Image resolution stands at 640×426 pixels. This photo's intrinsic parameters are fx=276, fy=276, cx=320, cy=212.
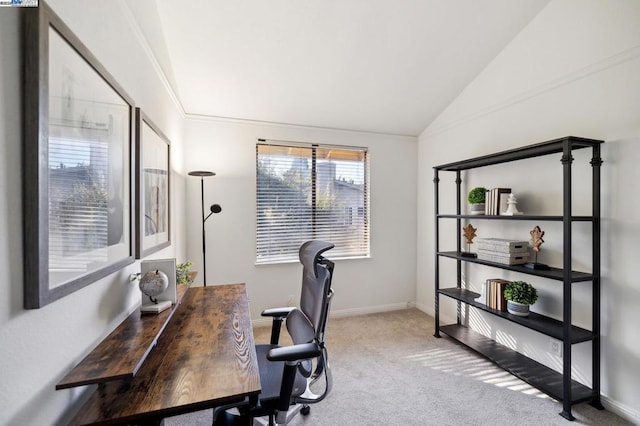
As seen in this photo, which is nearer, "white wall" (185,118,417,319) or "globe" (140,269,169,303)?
"globe" (140,269,169,303)

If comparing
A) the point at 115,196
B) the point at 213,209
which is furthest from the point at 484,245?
the point at 115,196

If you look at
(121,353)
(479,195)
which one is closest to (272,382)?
(121,353)

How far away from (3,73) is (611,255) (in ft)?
10.3

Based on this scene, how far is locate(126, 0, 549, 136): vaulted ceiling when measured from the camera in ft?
6.91

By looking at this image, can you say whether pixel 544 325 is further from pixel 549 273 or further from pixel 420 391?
pixel 420 391

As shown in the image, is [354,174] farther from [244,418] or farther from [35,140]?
[35,140]

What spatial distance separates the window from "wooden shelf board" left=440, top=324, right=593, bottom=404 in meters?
1.46

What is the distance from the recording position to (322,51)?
2469 millimetres

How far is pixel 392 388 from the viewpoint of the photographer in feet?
6.97

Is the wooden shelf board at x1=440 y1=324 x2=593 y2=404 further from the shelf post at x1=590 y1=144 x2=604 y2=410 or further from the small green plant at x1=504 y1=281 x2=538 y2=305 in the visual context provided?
the small green plant at x1=504 y1=281 x2=538 y2=305

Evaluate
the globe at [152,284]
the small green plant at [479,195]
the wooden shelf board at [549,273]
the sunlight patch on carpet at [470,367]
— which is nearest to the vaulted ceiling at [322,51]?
the small green plant at [479,195]

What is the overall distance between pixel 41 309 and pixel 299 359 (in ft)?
3.08

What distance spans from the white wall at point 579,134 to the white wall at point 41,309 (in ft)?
9.88

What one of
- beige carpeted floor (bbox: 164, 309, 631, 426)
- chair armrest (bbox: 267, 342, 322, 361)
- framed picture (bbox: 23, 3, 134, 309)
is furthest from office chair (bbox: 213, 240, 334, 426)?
framed picture (bbox: 23, 3, 134, 309)
